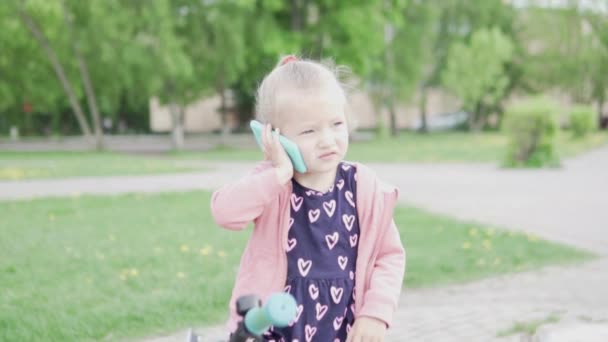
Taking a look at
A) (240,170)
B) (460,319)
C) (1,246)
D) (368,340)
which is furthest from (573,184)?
(368,340)

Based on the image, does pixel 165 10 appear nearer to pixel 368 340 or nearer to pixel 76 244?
pixel 76 244

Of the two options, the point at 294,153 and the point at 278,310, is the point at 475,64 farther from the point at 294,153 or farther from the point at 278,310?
the point at 278,310

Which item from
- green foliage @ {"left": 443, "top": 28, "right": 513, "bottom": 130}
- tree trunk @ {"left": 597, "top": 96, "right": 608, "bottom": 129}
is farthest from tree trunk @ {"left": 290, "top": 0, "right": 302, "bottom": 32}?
tree trunk @ {"left": 597, "top": 96, "right": 608, "bottom": 129}

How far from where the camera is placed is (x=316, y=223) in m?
2.03

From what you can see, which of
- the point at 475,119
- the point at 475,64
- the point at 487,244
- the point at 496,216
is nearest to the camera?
the point at 487,244

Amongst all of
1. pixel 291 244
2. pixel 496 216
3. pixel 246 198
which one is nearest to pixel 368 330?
pixel 291 244

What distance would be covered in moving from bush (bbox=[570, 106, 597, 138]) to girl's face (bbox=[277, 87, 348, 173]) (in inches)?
1048

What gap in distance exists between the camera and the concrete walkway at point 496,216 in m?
4.13

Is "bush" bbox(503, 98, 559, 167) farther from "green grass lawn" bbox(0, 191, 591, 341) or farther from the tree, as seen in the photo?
the tree

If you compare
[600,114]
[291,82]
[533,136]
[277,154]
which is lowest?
[600,114]

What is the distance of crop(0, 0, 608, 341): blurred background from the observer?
14.6 feet

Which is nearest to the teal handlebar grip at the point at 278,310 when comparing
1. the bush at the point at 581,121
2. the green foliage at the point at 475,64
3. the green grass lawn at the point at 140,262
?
the green grass lawn at the point at 140,262

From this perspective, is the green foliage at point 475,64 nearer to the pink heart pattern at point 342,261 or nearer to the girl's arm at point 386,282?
the girl's arm at point 386,282

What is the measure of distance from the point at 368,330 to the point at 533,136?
47.5 feet
